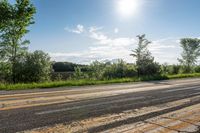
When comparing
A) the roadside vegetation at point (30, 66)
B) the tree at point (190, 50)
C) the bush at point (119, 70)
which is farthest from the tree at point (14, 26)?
the tree at point (190, 50)

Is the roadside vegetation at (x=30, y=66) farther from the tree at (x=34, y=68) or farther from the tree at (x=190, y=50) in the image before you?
the tree at (x=190, y=50)

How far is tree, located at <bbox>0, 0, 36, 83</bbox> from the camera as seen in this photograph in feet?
69.0

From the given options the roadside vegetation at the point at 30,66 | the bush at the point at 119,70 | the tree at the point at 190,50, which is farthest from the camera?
the tree at the point at 190,50

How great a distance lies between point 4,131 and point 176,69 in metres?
35.8

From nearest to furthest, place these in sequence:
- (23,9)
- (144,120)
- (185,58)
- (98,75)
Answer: (144,120) < (23,9) < (98,75) < (185,58)

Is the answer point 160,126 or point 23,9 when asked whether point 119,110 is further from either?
point 23,9

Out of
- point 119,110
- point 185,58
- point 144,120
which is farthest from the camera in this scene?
point 185,58

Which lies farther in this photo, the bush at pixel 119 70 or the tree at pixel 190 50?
the tree at pixel 190 50

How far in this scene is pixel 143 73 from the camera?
29.5 metres

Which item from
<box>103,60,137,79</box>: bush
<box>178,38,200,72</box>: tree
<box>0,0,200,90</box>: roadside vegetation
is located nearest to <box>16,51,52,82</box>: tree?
<box>0,0,200,90</box>: roadside vegetation

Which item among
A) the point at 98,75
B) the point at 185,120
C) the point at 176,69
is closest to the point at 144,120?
the point at 185,120

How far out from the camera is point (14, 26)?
2206cm

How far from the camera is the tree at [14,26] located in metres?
21.0

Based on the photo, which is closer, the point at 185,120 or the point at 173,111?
the point at 185,120
